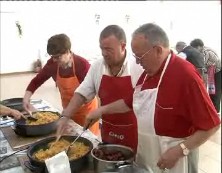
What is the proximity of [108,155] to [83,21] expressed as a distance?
4152 mm

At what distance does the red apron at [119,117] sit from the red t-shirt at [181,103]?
0.38 m

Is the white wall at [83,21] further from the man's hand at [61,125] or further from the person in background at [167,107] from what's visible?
the person in background at [167,107]

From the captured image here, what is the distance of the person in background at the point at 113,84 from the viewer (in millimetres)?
1624

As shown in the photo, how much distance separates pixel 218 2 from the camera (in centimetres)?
561

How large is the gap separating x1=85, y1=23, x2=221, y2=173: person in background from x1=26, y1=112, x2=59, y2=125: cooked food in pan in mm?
727

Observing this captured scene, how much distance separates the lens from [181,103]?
4.05ft

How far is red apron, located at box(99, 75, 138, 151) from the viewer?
1727 mm

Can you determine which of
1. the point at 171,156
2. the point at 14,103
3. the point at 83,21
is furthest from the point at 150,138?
the point at 83,21

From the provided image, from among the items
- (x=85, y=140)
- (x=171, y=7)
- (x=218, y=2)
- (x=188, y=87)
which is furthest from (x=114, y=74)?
(x=218, y=2)

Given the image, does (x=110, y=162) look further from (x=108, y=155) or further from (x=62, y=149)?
(x=62, y=149)

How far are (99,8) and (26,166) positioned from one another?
4.24 meters

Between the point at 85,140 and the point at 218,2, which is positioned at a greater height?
the point at 218,2

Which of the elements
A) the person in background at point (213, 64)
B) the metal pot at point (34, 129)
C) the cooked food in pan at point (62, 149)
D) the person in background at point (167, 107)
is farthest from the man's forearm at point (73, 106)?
the person in background at point (213, 64)

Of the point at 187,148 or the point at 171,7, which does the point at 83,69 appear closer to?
the point at 187,148
